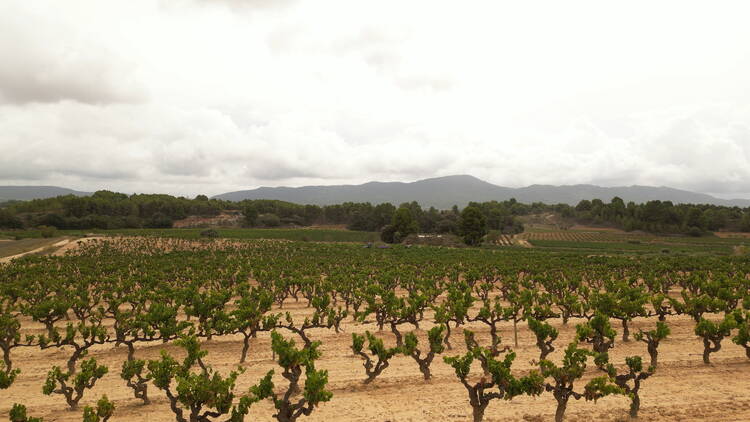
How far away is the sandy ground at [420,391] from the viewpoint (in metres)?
16.5

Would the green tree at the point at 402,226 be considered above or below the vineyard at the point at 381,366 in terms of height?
above

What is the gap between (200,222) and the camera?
154250 millimetres

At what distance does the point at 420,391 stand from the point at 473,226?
280ft

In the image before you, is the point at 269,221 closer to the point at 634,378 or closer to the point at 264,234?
the point at 264,234

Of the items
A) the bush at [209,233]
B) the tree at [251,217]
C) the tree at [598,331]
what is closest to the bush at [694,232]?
the tree at [598,331]

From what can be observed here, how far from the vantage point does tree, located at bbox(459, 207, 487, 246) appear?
3952 inches

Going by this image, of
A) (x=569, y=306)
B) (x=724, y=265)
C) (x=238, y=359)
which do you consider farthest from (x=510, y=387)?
(x=724, y=265)

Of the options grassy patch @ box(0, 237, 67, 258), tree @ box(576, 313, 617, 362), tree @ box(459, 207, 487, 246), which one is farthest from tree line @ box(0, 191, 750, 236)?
tree @ box(576, 313, 617, 362)

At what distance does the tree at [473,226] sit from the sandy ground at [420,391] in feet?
244

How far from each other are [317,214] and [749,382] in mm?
161684

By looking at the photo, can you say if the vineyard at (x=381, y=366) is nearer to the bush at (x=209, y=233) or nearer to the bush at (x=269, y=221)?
the bush at (x=209, y=233)

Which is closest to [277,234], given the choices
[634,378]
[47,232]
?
[47,232]

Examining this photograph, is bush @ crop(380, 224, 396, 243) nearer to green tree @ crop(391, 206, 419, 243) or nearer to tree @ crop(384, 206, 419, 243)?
tree @ crop(384, 206, 419, 243)

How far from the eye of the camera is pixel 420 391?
18750mm
